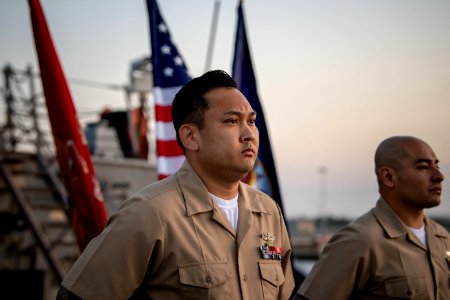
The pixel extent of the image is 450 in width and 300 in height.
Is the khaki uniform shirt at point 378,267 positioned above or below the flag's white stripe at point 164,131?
below

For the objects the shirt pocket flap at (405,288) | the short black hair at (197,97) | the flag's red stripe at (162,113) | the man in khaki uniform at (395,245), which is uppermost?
the short black hair at (197,97)

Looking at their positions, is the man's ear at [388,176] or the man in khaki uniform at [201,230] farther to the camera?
the man's ear at [388,176]

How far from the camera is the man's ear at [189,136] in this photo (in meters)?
2.48

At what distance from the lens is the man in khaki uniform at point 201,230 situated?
7.06 ft

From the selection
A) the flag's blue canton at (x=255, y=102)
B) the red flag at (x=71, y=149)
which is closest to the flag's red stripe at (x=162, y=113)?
the red flag at (x=71, y=149)

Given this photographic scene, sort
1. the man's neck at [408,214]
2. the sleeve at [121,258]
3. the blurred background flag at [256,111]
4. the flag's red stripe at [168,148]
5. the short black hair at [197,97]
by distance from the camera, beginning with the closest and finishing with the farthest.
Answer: the sleeve at [121,258]
the short black hair at [197,97]
the man's neck at [408,214]
the flag's red stripe at [168,148]
the blurred background flag at [256,111]

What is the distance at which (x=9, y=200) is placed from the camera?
7.29 meters

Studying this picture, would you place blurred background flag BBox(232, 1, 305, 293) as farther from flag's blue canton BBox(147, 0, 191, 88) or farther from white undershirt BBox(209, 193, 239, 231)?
white undershirt BBox(209, 193, 239, 231)

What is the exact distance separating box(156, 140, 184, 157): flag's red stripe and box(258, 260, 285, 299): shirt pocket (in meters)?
2.22

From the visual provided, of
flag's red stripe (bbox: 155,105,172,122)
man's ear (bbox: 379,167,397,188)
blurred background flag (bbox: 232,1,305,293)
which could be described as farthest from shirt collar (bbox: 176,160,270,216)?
blurred background flag (bbox: 232,1,305,293)

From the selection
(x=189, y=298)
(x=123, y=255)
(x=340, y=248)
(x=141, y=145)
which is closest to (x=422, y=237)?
(x=340, y=248)

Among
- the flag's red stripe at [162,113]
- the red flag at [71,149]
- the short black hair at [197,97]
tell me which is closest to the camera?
the short black hair at [197,97]

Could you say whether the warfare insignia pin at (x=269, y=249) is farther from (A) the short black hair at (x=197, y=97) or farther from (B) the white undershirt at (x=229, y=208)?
(A) the short black hair at (x=197, y=97)

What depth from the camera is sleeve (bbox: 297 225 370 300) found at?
309 cm
